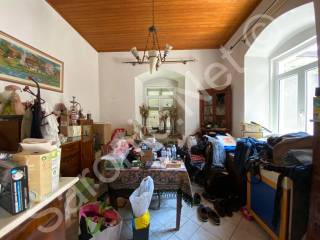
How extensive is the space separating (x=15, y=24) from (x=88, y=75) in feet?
5.67

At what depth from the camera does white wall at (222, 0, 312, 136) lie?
7.45 ft

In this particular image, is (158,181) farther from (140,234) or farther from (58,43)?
(58,43)

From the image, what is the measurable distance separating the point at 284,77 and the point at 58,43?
11.6 ft

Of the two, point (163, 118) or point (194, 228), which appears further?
point (163, 118)

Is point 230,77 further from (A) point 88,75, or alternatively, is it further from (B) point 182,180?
(A) point 88,75

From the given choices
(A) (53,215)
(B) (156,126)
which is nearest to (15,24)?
(A) (53,215)

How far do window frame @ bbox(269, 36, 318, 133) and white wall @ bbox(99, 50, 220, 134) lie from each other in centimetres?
139

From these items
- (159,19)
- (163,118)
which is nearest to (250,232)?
(159,19)

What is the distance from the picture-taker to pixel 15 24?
1925 mm

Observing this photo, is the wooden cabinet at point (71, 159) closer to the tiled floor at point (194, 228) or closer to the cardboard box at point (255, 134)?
the tiled floor at point (194, 228)

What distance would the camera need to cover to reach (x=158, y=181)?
188 cm

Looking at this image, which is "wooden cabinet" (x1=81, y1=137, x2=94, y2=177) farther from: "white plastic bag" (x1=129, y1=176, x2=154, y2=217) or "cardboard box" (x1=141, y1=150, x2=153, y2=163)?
"white plastic bag" (x1=129, y1=176, x2=154, y2=217)

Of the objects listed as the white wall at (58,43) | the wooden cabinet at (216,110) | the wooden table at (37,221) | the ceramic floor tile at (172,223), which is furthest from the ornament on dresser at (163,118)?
the wooden table at (37,221)

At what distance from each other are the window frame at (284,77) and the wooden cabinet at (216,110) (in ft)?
2.65
